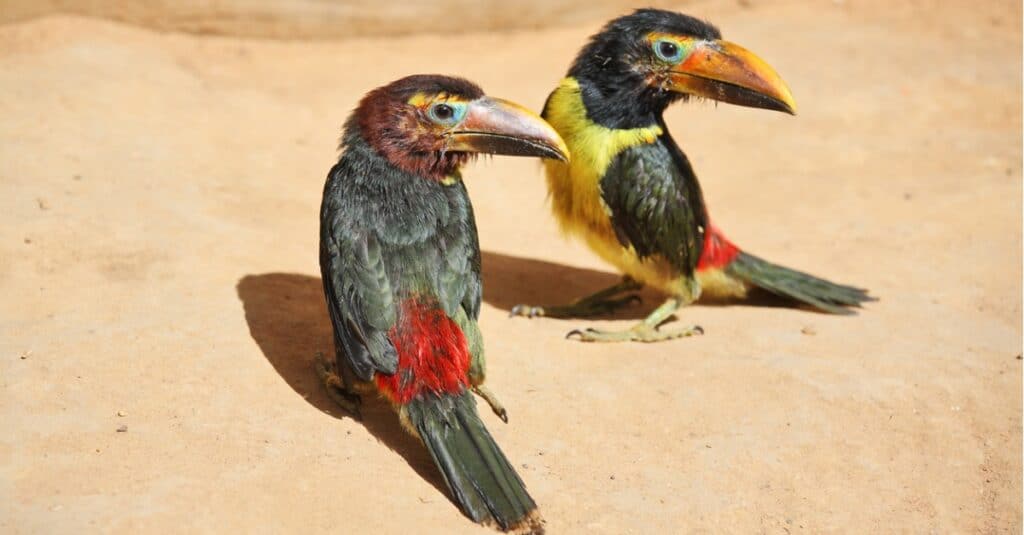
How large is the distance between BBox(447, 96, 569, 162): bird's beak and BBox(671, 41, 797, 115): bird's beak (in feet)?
3.89

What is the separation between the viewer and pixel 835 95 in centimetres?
857

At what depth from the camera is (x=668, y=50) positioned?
16.8ft

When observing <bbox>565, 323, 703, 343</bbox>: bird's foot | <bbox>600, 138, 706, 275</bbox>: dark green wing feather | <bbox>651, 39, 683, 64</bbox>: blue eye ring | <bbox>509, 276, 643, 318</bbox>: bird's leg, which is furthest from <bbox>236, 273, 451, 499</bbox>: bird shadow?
<bbox>651, 39, 683, 64</bbox>: blue eye ring

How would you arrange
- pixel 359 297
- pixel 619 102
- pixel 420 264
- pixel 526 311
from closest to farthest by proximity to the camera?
pixel 359 297
pixel 420 264
pixel 619 102
pixel 526 311

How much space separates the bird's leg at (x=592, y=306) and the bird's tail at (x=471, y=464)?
1737mm

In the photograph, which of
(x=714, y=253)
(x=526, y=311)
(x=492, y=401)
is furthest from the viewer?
(x=714, y=253)

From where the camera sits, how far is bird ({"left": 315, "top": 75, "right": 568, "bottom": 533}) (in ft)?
12.0

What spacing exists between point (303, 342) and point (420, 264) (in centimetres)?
79

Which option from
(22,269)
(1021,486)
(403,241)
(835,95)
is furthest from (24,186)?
(835,95)

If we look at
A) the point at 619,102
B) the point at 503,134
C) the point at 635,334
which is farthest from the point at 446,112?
the point at 635,334

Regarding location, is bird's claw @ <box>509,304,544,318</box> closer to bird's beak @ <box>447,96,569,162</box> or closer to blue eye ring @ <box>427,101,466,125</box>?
bird's beak @ <box>447,96,569,162</box>

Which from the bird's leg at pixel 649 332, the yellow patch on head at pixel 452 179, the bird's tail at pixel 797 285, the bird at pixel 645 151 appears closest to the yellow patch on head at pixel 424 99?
the yellow patch on head at pixel 452 179

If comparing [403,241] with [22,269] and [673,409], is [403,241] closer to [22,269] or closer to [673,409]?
[673,409]

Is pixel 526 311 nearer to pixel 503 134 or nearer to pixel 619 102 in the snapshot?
pixel 619 102
